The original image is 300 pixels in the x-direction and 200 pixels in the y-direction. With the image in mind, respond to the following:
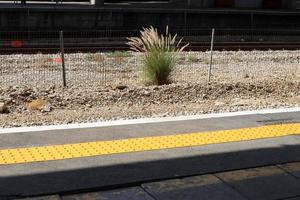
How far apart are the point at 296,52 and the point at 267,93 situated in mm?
11027

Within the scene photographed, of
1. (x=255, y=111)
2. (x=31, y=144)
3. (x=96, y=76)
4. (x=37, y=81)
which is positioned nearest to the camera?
(x=31, y=144)

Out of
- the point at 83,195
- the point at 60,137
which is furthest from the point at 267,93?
the point at 83,195

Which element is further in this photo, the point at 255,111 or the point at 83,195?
the point at 255,111

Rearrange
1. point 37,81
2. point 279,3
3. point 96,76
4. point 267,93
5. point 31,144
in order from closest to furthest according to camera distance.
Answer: point 31,144
point 267,93
point 37,81
point 96,76
point 279,3

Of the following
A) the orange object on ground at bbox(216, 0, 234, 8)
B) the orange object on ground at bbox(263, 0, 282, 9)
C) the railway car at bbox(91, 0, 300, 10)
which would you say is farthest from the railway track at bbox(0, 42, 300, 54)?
the orange object on ground at bbox(263, 0, 282, 9)

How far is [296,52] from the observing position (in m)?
22.3

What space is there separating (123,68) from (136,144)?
29.6 ft

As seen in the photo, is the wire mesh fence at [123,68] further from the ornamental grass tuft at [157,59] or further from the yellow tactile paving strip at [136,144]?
the yellow tactile paving strip at [136,144]

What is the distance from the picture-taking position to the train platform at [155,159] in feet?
18.7

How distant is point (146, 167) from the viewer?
627 cm

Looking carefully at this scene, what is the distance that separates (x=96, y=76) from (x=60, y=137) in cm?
749

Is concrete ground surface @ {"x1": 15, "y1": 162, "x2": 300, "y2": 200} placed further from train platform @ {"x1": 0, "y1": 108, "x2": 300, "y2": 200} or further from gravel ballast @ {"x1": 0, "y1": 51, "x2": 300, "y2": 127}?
gravel ballast @ {"x1": 0, "y1": 51, "x2": 300, "y2": 127}

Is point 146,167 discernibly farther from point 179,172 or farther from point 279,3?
point 279,3

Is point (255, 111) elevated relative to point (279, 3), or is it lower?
lower
